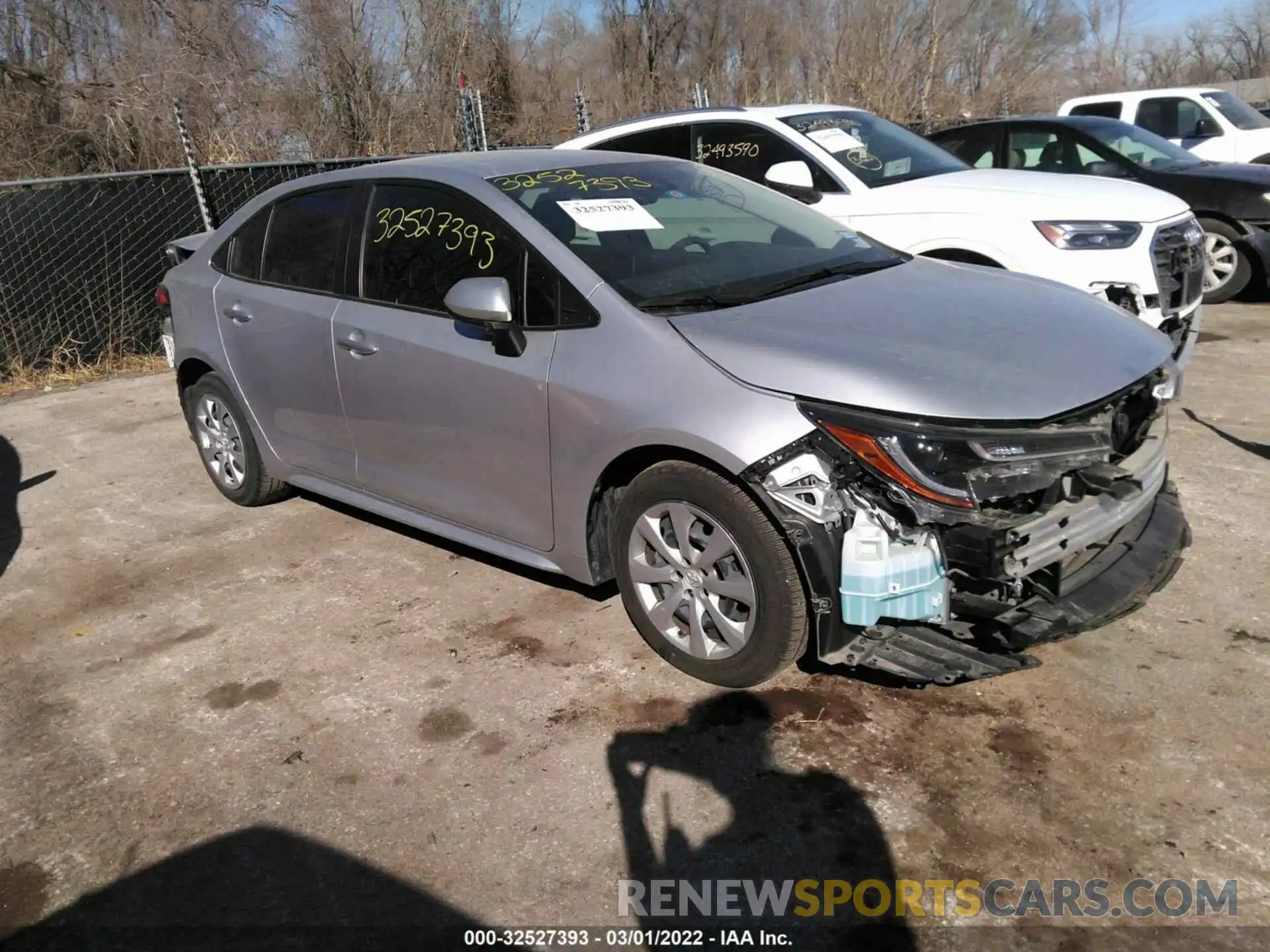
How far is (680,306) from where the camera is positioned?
3.50m

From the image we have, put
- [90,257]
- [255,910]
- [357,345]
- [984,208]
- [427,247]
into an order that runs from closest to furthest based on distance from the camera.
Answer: [255,910], [427,247], [357,345], [984,208], [90,257]

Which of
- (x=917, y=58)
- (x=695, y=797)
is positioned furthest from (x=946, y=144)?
(x=917, y=58)

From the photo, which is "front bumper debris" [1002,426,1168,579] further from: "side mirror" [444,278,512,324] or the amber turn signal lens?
"side mirror" [444,278,512,324]

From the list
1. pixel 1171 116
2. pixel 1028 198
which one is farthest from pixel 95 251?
pixel 1171 116

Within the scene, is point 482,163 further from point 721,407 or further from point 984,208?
point 984,208

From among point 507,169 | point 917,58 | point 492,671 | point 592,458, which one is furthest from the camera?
point 917,58

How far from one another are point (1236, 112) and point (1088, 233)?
371 inches

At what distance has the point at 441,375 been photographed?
155 inches

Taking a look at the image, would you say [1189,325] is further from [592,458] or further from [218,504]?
[218,504]

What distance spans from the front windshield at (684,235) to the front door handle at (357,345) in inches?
32.7

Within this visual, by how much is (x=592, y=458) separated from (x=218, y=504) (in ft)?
10.3

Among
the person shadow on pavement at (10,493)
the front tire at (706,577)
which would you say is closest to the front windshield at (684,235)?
the front tire at (706,577)

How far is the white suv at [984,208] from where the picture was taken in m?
6.02

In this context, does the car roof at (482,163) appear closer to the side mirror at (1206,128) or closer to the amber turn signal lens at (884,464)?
Answer: the amber turn signal lens at (884,464)
